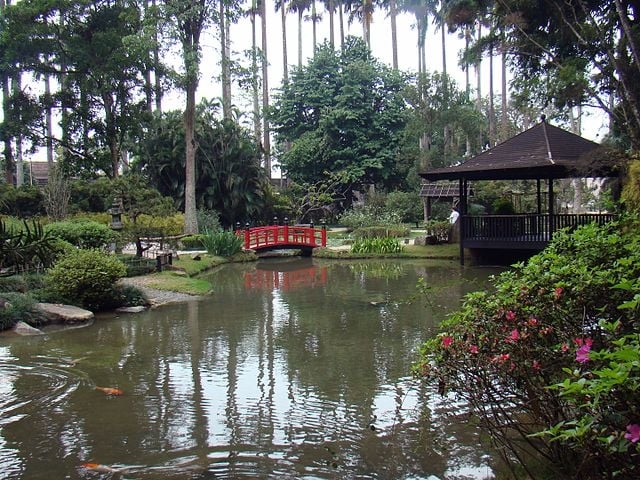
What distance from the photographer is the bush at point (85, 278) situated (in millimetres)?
11125

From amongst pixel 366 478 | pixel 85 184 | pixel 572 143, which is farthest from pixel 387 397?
pixel 85 184

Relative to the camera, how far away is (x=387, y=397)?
20.4 feet

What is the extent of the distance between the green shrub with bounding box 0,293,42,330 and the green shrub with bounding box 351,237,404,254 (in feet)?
43.0

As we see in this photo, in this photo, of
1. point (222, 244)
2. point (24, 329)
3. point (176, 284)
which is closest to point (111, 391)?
point (24, 329)

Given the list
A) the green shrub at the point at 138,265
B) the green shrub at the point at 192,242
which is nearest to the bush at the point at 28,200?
the green shrub at the point at 192,242

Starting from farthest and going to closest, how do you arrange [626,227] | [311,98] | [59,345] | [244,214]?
1. [311,98]
2. [244,214]
3. [59,345]
4. [626,227]

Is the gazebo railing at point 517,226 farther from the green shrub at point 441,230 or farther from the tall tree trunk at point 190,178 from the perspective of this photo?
the tall tree trunk at point 190,178

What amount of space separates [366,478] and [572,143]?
15.0 meters

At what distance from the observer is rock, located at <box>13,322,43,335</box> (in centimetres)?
962

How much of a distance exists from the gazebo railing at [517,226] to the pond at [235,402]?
22.1ft

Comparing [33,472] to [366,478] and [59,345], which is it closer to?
[366,478]

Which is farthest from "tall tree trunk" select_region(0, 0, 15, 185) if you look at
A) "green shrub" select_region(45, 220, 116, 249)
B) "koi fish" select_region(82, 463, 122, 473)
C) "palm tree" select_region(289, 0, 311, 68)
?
"koi fish" select_region(82, 463, 122, 473)

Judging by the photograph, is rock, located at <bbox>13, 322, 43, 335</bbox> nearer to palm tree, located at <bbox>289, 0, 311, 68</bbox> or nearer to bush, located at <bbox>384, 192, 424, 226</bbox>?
bush, located at <bbox>384, 192, 424, 226</bbox>

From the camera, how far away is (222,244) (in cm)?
2138
